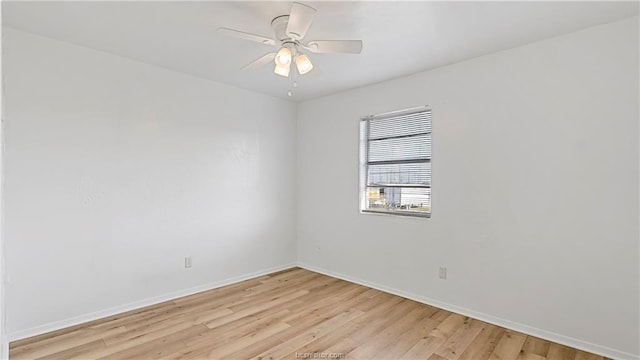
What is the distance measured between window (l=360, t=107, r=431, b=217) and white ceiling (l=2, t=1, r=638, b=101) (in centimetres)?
71

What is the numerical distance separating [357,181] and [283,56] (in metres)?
2.22

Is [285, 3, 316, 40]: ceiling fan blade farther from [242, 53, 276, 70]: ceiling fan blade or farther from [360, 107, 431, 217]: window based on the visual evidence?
[360, 107, 431, 217]: window

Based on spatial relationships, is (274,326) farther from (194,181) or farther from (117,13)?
(117,13)

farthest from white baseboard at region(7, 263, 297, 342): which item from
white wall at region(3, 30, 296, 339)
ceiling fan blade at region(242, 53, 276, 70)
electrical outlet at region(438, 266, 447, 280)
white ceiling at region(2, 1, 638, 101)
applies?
ceiling fan blade at region(242, 53, 276, 70)

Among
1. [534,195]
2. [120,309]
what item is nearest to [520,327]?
[534,195]

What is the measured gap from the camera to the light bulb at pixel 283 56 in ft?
7.64

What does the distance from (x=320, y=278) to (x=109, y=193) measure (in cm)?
261

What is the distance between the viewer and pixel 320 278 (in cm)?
435

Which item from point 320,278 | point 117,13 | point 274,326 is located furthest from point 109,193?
point 320,278

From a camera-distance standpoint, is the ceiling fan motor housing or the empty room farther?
the empty room

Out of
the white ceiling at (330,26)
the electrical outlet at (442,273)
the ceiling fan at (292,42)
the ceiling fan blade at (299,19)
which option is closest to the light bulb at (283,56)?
the ceiling fan at (292,42)

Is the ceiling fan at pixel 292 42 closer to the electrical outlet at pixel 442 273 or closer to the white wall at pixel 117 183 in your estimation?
the white wall at pixel 117 183

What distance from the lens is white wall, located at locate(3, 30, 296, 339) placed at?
2715 millimetres

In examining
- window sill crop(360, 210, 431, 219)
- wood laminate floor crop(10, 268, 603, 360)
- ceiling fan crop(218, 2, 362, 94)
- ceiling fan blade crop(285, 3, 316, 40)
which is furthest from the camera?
window sill crop(360, 210, 431, 219)
